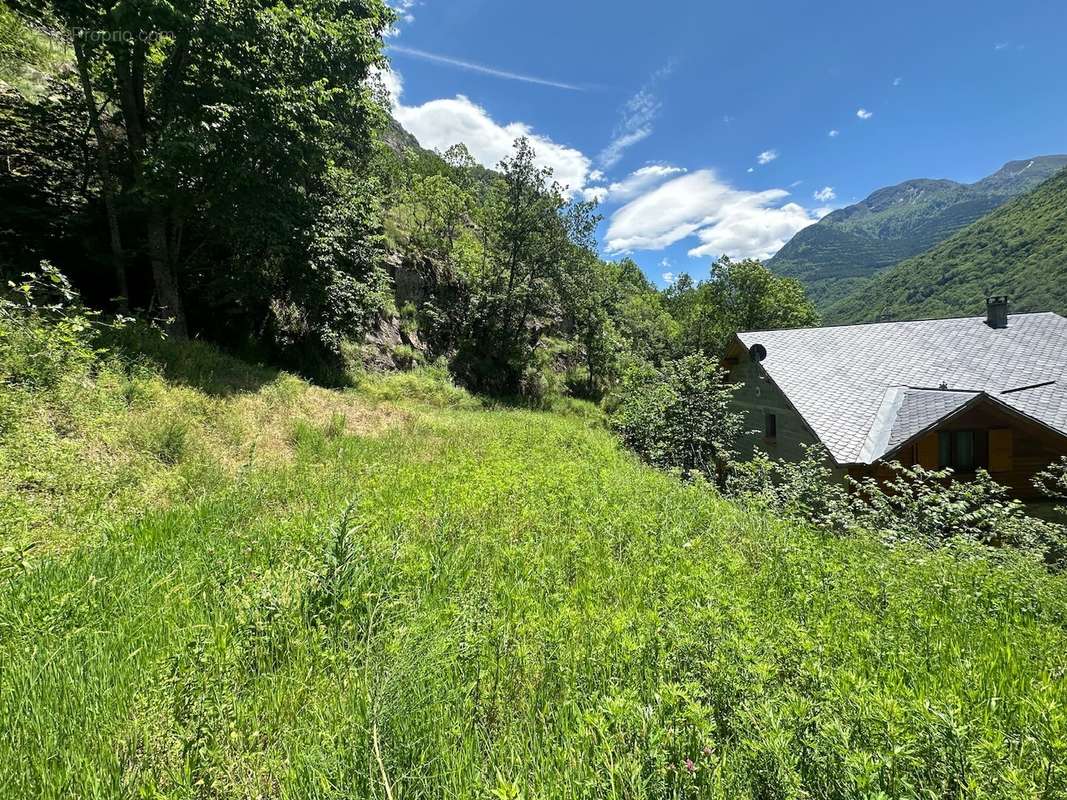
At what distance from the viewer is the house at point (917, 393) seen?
43.3ft

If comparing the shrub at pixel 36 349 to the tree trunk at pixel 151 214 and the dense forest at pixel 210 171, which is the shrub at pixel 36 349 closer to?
the dense forest at pixel 210 171

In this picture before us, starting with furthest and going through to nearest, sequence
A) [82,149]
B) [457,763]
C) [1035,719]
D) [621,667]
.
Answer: [82,149], [621,667], [1035,719], [457,763]

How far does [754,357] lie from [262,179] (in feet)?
60.8

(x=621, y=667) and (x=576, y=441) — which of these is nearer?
(x=621, y=667)

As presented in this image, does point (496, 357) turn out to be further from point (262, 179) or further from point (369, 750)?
point (369, 750)

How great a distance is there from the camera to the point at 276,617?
2.62 m

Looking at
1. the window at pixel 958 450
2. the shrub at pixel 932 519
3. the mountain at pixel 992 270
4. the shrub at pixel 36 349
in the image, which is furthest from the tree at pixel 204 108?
the mountain at pixel 992 270

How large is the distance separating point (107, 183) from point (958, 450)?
82.5ft

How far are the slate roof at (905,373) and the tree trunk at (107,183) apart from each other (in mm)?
20245

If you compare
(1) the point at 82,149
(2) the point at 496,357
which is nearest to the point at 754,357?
(2) the point at 496,357

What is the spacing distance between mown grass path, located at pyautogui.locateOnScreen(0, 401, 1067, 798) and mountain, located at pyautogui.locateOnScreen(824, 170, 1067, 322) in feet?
330

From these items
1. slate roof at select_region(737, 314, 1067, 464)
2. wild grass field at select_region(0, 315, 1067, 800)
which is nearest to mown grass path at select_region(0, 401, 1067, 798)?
wild grass field at select_region(0, 315, 1067, 800)

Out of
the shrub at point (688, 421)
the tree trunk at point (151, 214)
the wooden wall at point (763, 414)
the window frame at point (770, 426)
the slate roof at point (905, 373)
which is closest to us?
the tree trunk at point (151, 214)

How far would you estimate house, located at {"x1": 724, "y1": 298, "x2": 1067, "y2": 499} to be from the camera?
13195 mm
